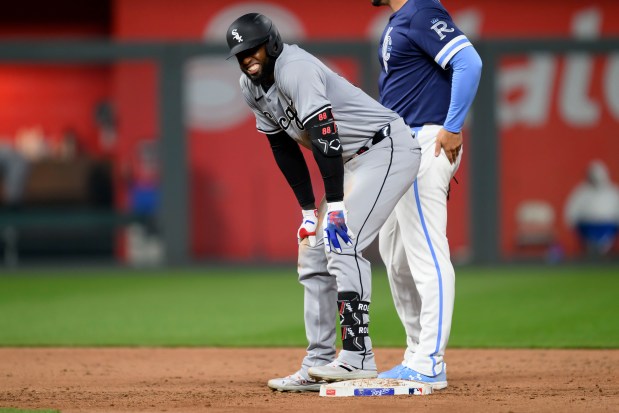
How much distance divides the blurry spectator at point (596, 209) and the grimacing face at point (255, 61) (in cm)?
948

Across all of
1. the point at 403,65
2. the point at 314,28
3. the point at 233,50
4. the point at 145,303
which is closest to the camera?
the point at 233,50

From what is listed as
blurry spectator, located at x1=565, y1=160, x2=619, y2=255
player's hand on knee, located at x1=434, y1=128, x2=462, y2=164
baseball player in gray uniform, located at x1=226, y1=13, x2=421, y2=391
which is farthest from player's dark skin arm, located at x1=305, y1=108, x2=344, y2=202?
blurry spectator, located at x1=565, y1=160, x2=619, y2=255

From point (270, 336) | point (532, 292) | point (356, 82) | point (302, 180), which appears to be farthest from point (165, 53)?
point (302, 180)

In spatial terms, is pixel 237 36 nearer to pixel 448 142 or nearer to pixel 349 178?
pixel 349 178

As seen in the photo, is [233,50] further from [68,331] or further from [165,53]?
[165,53]

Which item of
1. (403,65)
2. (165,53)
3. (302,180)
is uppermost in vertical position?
(165,53)

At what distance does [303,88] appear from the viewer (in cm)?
486

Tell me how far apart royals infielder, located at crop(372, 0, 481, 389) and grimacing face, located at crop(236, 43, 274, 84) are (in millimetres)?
681

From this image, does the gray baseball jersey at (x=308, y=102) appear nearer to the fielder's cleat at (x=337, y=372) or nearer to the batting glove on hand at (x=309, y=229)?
the batting glove on hand at (x=309, y=229)

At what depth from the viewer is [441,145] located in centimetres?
521

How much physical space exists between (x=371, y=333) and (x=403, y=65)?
2.79 metres

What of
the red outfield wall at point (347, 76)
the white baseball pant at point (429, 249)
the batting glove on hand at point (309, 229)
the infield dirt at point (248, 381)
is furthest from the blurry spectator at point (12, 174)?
the white baseball pant at point (429, 249)

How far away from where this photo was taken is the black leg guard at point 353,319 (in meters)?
5.07

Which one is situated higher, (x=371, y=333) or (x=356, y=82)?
(x=356, y=82)
